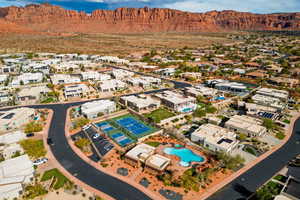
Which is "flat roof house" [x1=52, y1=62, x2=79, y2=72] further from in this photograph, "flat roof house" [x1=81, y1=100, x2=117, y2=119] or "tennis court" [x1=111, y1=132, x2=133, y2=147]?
"tennis court" [x1=111, y1=132, x2=133, y2=147]

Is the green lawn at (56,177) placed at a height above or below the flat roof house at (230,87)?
below

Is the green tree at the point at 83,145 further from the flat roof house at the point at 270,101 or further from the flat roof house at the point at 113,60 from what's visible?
the flat roof house at the point at 113,60

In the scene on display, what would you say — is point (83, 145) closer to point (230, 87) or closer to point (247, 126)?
point (247, 126)

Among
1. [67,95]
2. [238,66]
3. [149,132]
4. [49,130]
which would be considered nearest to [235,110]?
[149,132]

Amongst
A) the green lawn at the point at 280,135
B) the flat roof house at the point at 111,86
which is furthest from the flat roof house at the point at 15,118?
the green lawn at the point at 280,135

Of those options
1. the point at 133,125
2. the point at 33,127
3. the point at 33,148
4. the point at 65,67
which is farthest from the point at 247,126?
the point at 65,67

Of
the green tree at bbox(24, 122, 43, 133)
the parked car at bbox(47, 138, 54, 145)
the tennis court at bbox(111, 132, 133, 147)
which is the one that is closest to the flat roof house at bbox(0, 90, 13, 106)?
the green tree at bbox(24, 122, 43, 133)

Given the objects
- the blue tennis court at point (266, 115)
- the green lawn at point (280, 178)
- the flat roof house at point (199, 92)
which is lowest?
the green lawn at point (280, 178)

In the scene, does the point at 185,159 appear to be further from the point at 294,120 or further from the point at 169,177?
the point at 294,120
